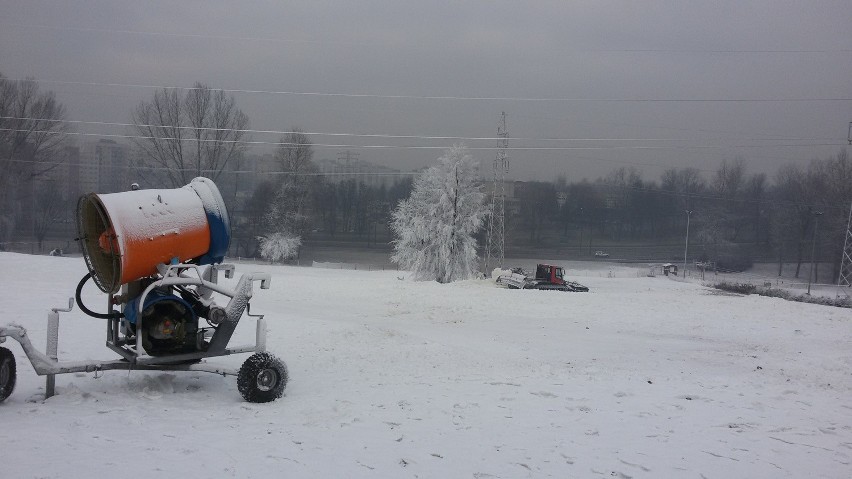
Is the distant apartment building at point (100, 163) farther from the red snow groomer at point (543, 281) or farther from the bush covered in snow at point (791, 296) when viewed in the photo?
the bush covered in snow at point (791, 296)

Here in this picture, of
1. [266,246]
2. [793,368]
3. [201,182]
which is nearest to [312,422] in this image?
[201,182]

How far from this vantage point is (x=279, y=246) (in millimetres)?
59562

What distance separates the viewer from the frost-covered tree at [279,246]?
59312 millimetres

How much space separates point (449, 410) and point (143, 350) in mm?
3756

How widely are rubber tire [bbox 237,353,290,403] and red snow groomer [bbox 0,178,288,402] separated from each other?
Result: 0.01 m

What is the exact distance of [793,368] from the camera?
38.1 feet

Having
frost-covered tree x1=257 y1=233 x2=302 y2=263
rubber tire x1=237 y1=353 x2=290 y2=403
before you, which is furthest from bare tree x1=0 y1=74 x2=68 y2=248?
rubber tire x1=237 y1=353 x2=290 y2=403

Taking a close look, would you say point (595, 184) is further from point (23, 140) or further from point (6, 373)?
point (6, 373)

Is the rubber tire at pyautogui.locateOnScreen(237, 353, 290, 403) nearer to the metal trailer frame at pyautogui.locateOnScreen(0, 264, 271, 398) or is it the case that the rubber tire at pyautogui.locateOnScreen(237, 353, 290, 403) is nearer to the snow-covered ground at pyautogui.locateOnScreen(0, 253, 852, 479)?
the snow-covered ground at pyautogui.locateOnScreen(0, 253, 852, 479)

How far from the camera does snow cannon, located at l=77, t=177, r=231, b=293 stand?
6820mm

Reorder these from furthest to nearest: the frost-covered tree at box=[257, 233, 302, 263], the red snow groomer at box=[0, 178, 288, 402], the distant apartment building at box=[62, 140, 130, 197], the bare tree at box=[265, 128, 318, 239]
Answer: the bare tree at box=[265, 128, 318, 239] < the frost-covered tree at box=[257, 233, 302, 263] < the distant apartment building at box=[62, 140, 130, 197] < the red snow groomer at box=[0, 178, 288, 402]

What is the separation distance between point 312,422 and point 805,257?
74.9m

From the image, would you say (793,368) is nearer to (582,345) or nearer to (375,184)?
(582,345)

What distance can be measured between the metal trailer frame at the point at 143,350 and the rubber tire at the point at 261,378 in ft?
1.22
